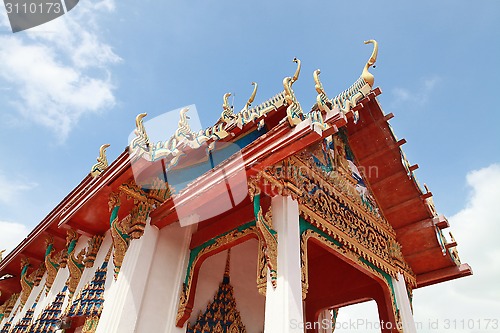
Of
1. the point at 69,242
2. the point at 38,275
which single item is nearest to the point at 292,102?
the point at 69,242

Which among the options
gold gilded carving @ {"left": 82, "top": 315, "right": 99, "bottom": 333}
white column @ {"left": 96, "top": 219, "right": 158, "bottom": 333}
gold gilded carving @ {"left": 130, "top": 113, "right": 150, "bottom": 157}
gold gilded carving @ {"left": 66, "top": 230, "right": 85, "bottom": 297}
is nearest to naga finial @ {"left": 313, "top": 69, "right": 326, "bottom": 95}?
gold gilded carving @ {"left": 130, "top": 113, "right": 150, "bottom": 157}

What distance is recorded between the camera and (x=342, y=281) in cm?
532

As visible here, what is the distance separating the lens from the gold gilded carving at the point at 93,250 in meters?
4.86

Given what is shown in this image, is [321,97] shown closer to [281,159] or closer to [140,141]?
[281,159]

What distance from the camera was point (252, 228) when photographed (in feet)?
12.1

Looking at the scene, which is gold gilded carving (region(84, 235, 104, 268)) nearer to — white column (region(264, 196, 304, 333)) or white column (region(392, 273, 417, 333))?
white column (region(264, 196, 304, 333))

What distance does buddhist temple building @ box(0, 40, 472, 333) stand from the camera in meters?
3.24

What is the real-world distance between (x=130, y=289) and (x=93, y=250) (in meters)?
Answer: 1.61

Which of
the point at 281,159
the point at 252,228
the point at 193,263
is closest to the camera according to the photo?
the point at 281,159

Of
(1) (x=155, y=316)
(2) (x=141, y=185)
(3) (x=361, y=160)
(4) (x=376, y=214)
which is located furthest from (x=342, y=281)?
(2) (x=141, y=185)

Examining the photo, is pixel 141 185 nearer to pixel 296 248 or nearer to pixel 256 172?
pixel 256 172

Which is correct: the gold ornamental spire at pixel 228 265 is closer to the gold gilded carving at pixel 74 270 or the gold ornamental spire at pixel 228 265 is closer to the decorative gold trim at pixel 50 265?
the gold gilded carving at pixel 74 270

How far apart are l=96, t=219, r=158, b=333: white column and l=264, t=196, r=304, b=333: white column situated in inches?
55.1

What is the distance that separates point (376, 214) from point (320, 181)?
4.75ft
